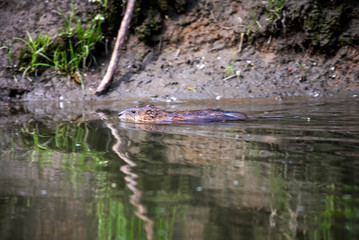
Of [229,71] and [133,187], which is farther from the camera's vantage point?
[229,71]

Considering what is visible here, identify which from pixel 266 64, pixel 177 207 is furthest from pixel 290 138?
pixel 266 64

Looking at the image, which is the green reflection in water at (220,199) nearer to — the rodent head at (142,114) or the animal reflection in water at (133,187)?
the animal reflection in water at (133,187)

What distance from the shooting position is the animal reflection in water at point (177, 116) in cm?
513

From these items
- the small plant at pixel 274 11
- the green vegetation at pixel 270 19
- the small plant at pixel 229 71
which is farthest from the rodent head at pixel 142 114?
→ the small plant at pixel 274 11

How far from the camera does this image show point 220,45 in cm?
900

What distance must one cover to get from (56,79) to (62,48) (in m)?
0.63

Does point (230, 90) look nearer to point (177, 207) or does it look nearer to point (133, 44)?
point (133, 44)

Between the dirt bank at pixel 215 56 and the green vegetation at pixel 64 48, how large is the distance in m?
0.23

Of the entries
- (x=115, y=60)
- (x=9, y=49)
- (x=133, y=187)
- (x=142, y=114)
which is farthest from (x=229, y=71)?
(x=133, y=187)

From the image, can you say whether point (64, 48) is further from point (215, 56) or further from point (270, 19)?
point (270, 19)

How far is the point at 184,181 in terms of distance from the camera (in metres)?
2.93

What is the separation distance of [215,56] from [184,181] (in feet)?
20.5

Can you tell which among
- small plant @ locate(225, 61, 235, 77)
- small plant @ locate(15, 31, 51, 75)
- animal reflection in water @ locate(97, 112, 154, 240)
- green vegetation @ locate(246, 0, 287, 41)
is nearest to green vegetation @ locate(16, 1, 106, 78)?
small plant @ locate(15, 31, 51, 75)

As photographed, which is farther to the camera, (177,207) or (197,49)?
(197,49)
